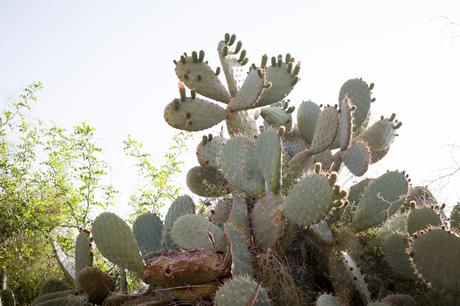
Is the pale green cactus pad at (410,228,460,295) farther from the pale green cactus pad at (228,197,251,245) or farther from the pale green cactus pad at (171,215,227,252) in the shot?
the pale green cactus pad at (171,215,227,252)

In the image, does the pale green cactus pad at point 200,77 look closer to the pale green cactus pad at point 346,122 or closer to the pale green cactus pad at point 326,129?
the pale green cactus pad at point 326,129

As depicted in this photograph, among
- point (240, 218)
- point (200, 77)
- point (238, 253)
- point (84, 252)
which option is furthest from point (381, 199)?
point (84, 252)

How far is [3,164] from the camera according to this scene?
32.6 feet

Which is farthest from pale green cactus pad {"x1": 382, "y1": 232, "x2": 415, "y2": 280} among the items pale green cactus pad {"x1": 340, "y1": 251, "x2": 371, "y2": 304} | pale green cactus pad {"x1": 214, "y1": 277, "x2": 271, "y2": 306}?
pale green cactus pad {"x1": 214, "y1": 277, "x2": 271, "y2": 306}

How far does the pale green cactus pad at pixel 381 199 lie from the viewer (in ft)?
10.5

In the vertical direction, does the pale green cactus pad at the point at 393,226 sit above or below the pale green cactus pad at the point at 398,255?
above

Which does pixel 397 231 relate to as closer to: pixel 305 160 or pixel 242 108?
pixel 305 160

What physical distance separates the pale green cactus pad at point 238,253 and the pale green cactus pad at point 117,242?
59cm

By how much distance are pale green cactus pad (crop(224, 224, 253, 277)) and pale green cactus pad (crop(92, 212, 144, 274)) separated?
1.93 ft

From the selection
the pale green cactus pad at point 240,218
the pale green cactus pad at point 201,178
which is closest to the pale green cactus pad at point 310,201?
the pale green cactus pad at point 240,218

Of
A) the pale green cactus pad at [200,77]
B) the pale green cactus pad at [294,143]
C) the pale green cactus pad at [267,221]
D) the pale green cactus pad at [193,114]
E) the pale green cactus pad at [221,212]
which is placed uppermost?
the pale green cactus pad at [200,77]

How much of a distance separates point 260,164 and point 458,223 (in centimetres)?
115

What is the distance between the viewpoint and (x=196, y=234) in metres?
3.19

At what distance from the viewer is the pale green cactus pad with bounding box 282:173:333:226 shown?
278 cm
